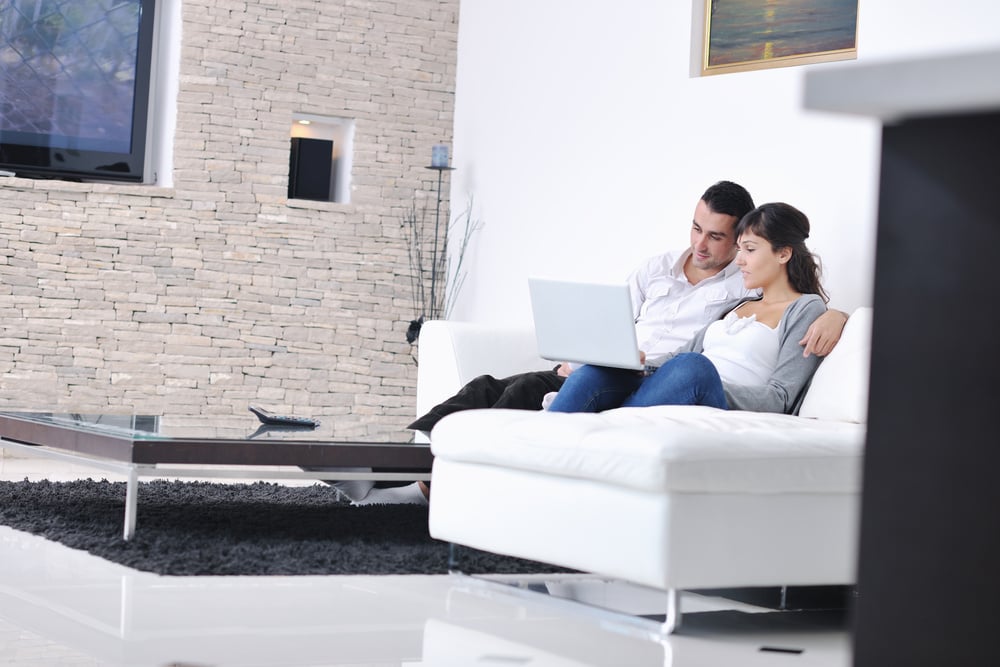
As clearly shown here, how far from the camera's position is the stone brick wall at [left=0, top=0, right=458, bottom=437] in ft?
19.2

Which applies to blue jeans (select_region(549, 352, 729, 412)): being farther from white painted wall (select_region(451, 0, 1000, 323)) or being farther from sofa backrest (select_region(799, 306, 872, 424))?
white painted wall (select_region(451, 0, 1000, 323))

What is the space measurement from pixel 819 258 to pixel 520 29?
2.60 meters

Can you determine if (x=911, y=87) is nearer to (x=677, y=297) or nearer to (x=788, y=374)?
(x=788, y=374)

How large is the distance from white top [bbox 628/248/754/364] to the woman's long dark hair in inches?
12.6

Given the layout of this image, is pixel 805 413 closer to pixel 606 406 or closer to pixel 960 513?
pixel 606 406

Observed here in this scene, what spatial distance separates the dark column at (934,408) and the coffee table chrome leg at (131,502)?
2.69m

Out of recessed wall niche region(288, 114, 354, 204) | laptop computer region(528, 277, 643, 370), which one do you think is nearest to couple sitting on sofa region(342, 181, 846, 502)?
laptop computer region(528, 277, 643, 370)

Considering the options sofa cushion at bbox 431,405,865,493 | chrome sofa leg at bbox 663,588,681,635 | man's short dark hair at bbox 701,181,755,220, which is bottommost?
chrome sofa leg at bbox 663,588,681,635

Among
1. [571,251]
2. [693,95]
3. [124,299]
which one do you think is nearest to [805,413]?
[693,95]

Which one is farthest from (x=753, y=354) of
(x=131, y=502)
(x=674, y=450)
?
(x=131, y=502)

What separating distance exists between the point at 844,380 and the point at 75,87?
13.7ft

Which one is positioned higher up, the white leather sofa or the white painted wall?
the white painted wall

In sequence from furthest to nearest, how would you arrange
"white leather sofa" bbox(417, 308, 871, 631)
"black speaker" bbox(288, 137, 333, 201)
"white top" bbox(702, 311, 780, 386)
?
"black speaker" bbox(288, 137, 333, 201), "white top" bbox(702, 311, 780, 386), "white leather sofa" bbox(417, 308, 871, 631)

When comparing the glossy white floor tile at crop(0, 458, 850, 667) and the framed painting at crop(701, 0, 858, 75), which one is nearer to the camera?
the glossy white floor tile at crop(0, 458, 850, 667)
